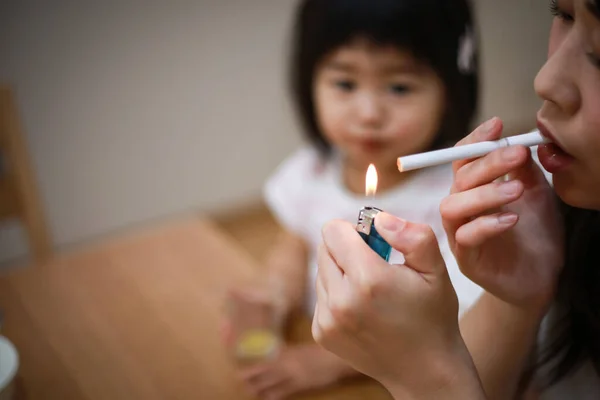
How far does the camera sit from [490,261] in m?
0.54

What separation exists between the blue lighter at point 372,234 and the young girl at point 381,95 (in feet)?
1.05

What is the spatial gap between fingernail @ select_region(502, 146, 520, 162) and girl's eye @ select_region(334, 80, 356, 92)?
451 mm

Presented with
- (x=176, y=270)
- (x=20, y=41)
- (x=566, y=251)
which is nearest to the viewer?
(x=566, y=251)

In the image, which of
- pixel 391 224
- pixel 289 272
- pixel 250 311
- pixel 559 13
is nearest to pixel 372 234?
pixel 391 224

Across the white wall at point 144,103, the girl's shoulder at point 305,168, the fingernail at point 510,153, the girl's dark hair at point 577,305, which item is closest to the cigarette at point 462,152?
the fingernail at point 510,153

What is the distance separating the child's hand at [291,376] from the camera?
2.35 ft

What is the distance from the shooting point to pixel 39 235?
1184 millimetres

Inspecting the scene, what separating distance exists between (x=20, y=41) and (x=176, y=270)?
1273 millimetres

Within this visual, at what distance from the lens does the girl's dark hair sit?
0.59m

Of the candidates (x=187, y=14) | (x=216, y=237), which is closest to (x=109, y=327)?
(x=216, y=237)

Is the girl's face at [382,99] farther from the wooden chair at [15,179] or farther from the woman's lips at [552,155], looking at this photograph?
the wooden chair at [15,179]

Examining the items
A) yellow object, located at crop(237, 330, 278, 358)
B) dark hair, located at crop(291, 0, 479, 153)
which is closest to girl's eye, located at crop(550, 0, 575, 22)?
dark hair, located at crop(291, 0, 479, 153)

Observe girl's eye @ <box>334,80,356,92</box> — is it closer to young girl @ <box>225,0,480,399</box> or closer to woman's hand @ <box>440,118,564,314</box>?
young girl @ <box>225,0,480,399</box>

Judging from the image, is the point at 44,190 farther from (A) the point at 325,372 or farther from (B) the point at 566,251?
(B) the point at 566,251
